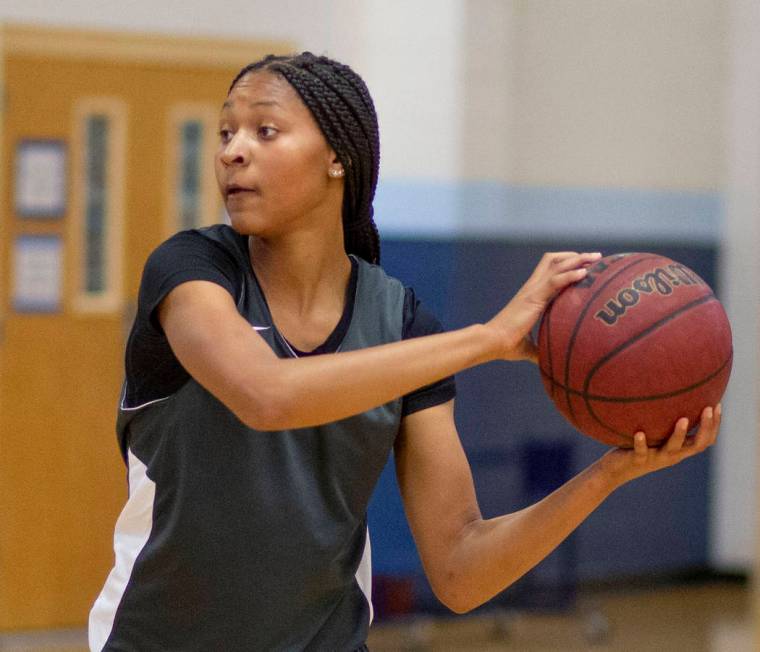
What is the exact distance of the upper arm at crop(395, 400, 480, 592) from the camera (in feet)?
6.39

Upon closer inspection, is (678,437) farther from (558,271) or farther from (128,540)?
(128,540)

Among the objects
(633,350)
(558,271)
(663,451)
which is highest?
(558,271)

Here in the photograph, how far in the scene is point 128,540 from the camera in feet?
6.06

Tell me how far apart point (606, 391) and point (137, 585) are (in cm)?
74

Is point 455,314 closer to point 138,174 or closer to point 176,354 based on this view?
point 138,174

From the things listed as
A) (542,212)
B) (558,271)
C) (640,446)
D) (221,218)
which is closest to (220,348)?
(558,271)

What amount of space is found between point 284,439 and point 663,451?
0.55 metres

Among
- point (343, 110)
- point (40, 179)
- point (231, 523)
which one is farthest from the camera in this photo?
point (40, 179)

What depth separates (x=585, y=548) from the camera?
18.5 feet

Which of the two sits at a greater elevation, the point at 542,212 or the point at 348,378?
the point at 348,378

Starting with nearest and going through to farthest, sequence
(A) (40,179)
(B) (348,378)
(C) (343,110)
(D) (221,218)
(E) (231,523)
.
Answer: (B) (348,378) < (E) (231,523) < (C) (343,110) < (A) (40,179) < (D) (221,218)

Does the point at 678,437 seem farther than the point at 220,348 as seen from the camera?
Yes

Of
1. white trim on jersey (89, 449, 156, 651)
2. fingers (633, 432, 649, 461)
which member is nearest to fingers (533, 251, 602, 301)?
fingers (633, 432, 649, 461)

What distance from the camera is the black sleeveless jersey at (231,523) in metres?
1.77
